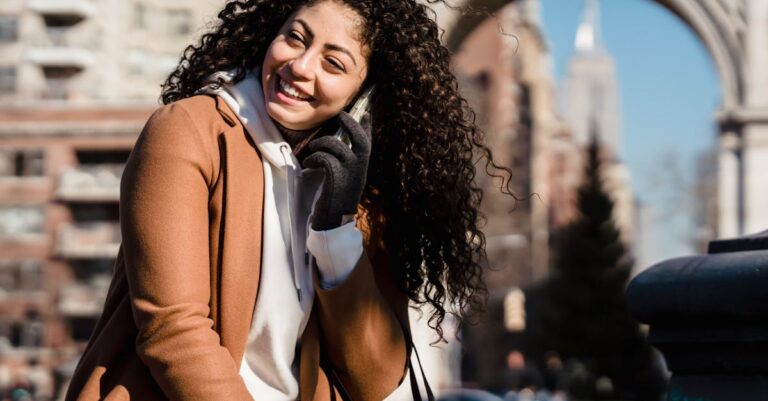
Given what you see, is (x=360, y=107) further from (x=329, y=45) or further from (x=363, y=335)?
(x=363, y=335)

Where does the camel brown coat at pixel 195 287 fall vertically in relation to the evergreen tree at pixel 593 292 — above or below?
above

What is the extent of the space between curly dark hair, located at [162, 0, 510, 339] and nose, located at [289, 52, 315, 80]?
0.16 meters

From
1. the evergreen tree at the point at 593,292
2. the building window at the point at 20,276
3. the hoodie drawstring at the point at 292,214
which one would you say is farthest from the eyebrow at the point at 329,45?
the building window at the point at 20,276

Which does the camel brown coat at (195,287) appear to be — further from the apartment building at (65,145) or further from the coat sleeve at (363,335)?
the apartment building at (65,145)

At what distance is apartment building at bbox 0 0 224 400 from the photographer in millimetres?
55594

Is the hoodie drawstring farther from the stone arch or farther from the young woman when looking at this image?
the stone arch

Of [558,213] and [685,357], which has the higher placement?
[685,357]

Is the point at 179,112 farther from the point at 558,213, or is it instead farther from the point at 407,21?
the point at 558,213

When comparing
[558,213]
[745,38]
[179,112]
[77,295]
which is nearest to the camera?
[179,112]

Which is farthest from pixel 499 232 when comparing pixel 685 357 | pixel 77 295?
pixel 685 357

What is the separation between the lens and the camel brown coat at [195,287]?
292 centimetres

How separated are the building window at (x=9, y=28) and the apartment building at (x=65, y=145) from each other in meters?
0.05

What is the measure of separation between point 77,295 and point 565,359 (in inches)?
681

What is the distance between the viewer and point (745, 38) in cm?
2312
